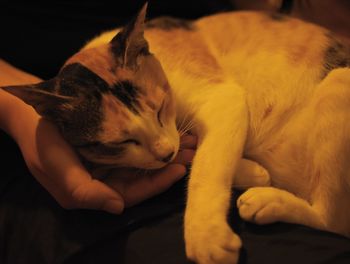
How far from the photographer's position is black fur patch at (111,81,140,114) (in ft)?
2.74

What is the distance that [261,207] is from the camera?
2.57ft

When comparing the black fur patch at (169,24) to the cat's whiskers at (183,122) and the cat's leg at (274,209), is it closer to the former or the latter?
the cat's whiskers at (183,122)

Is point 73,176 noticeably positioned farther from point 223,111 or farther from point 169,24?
point 169,24

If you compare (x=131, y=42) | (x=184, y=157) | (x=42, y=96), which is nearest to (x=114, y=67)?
(x=131, y=42)

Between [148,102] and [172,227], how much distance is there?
12.3 inches

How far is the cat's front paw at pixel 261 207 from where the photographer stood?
2.56 ft

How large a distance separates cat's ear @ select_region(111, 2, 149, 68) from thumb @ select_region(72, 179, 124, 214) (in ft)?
1.08

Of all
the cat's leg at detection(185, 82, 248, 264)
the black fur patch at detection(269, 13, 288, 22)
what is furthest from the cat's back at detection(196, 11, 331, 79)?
the cat's leg at detection(185, 82, 248, 264)

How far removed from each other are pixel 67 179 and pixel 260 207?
0.44m

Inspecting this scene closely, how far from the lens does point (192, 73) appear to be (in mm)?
1016

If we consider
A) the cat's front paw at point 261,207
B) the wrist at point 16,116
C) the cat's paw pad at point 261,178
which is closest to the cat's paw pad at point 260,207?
the cat's front paw at point 261,207

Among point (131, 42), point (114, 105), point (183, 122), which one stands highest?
point (131, 42)

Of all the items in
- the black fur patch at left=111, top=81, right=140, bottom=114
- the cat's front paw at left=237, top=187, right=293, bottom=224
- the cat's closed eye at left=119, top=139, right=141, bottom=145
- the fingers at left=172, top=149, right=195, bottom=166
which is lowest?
the cat's front paw at left=237, top=187, right=293, bottom=224

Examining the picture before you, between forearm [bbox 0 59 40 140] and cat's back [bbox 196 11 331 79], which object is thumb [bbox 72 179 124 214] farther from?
cat's back [bbox 196 11 331 79]
